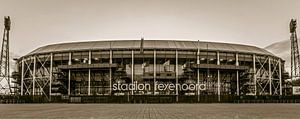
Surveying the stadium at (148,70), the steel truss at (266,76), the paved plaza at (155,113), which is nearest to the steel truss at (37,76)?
the stadium at (148,70)

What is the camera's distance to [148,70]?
84938 millimetres

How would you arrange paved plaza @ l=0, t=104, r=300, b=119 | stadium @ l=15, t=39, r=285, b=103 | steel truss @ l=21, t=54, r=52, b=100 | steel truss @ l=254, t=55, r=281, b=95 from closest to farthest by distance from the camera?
paved plaza @ l=0, t=104, r=300, b=119
stadium @ l=15, t=39, r=285, b=103
steel truss @ l=21, t=54, r=52, b=100
steel truss @ l=254, t=55, r=281, b=95

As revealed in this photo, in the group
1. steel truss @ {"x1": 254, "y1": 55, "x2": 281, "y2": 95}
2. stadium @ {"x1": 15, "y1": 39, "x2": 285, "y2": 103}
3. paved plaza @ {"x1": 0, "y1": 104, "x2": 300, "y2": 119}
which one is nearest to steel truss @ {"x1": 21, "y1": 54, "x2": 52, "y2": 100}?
stadium @ {"x1": 15, "y1": 39, "x2": 285, "y2": 103}

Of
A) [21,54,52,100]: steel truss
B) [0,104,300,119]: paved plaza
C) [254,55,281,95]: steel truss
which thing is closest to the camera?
[0,104,300,119]: paved plaza

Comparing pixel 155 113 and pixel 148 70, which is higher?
pixel 148 70

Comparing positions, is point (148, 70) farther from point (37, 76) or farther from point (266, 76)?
point (266, 76)

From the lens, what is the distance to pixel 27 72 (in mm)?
95250

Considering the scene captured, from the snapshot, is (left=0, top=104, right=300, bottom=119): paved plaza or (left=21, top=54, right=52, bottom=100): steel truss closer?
(left=0, top=104, right=300, bottom=119): paved plaza

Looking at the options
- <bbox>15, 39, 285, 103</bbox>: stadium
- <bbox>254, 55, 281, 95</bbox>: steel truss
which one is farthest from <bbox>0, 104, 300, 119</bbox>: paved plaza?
<bbox>254, 55, 281, 95</bbox>: steel truss

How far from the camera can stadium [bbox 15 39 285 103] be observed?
82625 mm

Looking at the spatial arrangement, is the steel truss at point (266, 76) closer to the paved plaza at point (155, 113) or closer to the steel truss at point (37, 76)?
the steel truss at point (37, 76)

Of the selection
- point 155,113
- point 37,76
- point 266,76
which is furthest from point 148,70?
point 155,113

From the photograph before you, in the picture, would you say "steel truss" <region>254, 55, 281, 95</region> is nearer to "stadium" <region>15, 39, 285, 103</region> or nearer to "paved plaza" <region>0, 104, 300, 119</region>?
"stadium" <region>15, 39, 285, 103</region>

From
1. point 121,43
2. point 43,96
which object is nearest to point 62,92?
point 43,96
